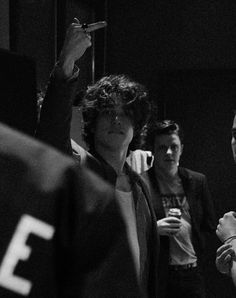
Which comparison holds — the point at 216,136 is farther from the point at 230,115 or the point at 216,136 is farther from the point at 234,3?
the point at 234,3

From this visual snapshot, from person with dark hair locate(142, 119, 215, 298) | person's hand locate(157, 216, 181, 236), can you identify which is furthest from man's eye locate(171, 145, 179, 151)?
person's hand locate(157, 216, 181, 236)

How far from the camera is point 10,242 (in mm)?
444

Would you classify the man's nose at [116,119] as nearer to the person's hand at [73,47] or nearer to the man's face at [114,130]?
the man's face at [114,130]

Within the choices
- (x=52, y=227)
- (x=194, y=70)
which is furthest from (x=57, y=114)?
(x=194, y=70)

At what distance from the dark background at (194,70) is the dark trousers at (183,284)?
1.80 m

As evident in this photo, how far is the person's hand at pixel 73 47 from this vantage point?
5.27 ft

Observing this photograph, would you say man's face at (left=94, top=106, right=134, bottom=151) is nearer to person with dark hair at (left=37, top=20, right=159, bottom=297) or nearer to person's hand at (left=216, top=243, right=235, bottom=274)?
person with dark hair at (left=37, top=20, right=159, bottom=297)

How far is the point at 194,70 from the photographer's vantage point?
5027 millimetres

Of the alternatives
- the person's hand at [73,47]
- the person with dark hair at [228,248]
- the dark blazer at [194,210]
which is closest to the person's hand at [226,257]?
the person with dark hair at [228,248]

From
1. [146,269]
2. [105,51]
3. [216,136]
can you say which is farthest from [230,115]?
[146,269]

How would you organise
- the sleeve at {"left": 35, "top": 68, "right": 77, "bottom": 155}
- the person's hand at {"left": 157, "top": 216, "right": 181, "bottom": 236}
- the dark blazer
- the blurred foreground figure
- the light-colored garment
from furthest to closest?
the light-colored garment → the dark blazer → the person's hand at {"left": 157, "top": 216, "right": 181, "bottom": 236} → the sleeve at {"left": 35, "top": 68, "right": 77, "bottom": 155} → the blurred foreground figure

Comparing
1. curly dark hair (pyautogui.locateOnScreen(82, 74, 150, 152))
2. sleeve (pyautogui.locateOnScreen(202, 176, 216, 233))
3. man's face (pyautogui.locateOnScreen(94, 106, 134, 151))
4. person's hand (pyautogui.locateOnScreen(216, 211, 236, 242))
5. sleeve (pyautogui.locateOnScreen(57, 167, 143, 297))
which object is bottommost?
sleeve (pyautogui.locateOnScreen(202, 176, 216, 233))

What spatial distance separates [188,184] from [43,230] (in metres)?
3.06

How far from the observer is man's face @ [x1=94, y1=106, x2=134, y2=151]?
1.95m
